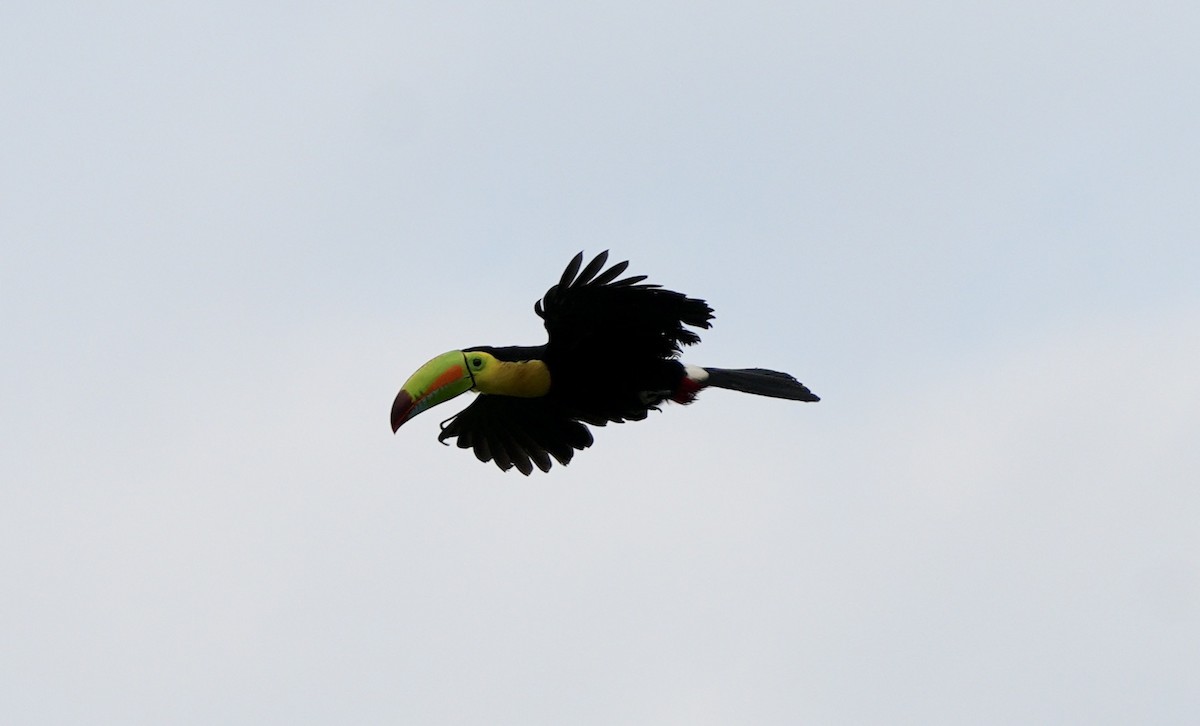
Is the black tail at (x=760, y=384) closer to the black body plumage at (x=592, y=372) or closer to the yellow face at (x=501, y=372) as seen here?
the black body plumage at (x=592, y=372)

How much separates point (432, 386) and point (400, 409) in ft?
1.06

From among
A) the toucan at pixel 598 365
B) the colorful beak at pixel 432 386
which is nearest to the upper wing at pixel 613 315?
the toucan at pixel 598 365

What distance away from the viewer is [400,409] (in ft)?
41.9

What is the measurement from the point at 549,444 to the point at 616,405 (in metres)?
1.25

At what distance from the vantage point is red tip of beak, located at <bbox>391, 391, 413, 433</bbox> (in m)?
12.7

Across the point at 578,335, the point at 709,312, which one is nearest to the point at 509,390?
the point at 578,335

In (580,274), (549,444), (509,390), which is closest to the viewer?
(580,274)

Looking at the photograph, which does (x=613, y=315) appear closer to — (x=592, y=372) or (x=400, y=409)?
(x=592, y=372)

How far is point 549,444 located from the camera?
1465cm

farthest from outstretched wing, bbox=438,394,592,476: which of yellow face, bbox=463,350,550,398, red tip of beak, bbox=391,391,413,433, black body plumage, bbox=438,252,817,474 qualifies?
red tip of beak, bbox=391,391,413,433

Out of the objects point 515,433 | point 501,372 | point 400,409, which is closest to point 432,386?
point 400,409

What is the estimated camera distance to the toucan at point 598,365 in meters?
12.5

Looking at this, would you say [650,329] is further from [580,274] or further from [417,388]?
[417,388]

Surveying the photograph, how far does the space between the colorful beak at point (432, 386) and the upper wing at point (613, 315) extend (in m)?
0.69
